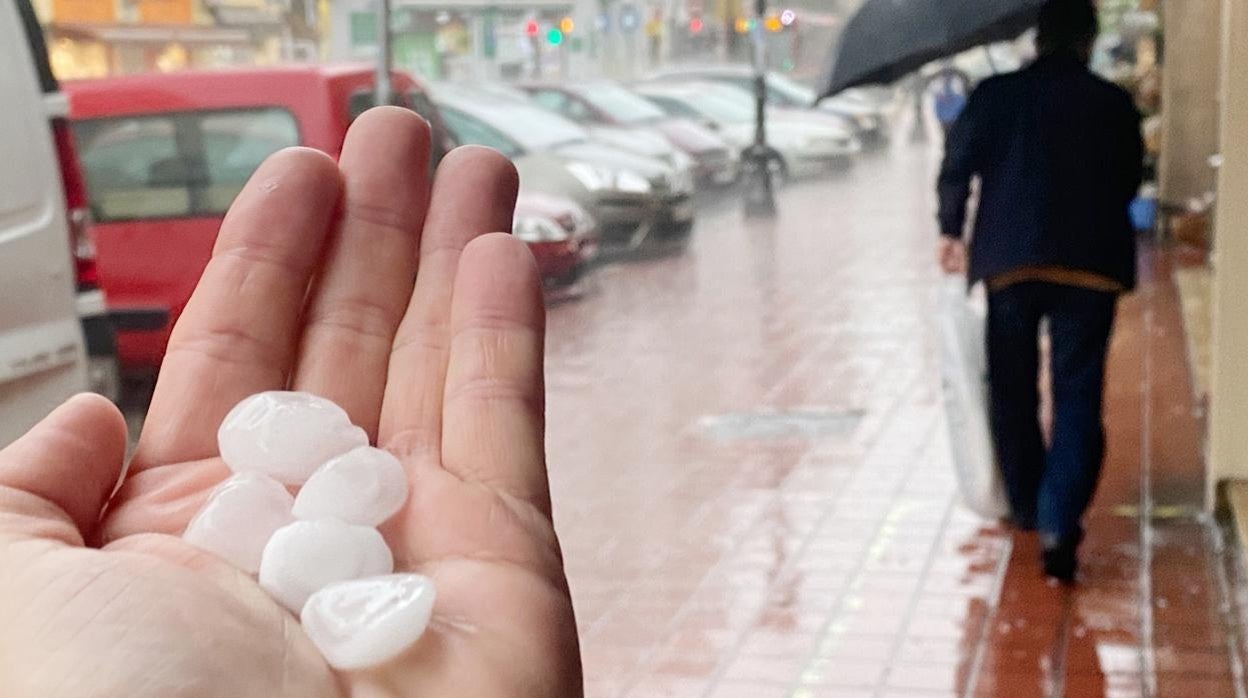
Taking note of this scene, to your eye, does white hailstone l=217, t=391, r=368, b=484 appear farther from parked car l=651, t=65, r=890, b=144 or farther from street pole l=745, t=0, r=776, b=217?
street pole l=745, t=0, r=776, b=217

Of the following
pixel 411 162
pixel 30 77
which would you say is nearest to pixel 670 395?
pixel 30 77

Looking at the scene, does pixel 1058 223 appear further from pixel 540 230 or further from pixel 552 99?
pixel 552 99

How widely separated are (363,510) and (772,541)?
10.1ft

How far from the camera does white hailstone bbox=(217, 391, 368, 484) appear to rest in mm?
1544

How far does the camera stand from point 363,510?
150 centimetres

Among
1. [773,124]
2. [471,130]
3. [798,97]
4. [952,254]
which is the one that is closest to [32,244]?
[952,254]

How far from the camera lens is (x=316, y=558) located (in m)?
1.46

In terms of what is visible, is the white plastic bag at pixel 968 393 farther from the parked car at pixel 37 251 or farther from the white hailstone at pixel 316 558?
the white hailstone at pixel 316 558

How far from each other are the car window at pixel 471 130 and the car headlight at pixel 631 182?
135 centimetres

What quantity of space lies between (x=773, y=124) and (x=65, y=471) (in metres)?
12.4

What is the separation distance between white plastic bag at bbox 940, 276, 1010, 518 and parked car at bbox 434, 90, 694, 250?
3331 mm

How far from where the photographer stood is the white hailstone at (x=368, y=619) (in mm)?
1333

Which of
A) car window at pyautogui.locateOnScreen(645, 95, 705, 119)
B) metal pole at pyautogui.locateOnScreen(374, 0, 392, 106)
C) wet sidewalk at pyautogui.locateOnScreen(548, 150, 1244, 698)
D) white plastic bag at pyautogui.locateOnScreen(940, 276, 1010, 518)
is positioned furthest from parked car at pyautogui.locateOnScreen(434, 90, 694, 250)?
white plastic bag at pyautogui.locateOnScreen(940, 276, 1010, 518)

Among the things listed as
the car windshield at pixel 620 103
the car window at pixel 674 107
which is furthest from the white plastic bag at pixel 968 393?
the car window at pixel 674 107
